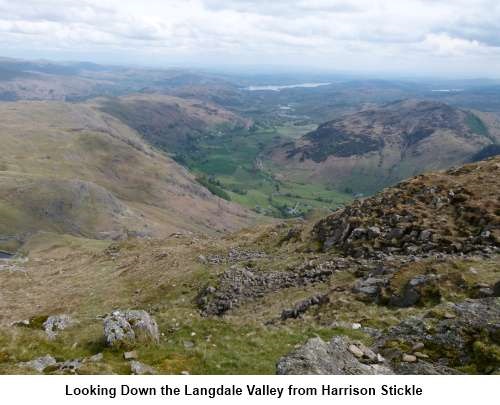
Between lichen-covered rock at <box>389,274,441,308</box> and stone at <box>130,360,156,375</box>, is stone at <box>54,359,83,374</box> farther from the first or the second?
lichen-covered rock at <box>389,274,441,308</box>

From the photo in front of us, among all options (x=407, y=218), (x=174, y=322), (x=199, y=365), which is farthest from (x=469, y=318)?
(x=407, y=218)

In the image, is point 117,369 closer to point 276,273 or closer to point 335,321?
point 335,321

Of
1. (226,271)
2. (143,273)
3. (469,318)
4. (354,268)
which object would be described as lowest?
(143,273)

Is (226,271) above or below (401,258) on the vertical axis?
below

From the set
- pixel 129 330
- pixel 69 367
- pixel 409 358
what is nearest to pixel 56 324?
pixel 129 330

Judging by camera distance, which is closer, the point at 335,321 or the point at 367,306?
the point at 335,321

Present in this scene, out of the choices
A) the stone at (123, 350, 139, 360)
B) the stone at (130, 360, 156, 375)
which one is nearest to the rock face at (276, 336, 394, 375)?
the stone at (130, 360, 156, 375)
